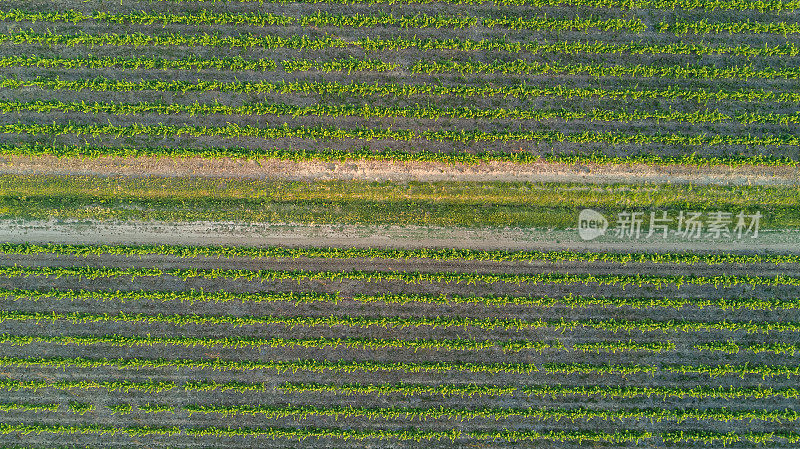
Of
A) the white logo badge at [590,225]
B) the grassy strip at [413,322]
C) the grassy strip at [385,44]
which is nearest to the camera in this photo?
the grassy strip at [385,44]

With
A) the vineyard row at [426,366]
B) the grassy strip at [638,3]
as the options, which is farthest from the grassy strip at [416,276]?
the grassy strip at [638,3]

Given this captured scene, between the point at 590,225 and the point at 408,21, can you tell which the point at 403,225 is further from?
the point at 408,21

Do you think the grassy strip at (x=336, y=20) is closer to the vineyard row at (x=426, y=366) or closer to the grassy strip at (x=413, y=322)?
the grassy strip at (x=413, y=322)

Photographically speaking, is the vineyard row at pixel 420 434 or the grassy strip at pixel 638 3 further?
the vineyard row at pixel 420 434

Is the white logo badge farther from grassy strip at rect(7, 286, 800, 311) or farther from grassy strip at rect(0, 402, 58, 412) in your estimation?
grassy strip at rect(0, 402, 58, 412)

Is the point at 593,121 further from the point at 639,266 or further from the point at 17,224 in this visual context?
the point at 17,224

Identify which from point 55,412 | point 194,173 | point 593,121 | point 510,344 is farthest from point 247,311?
point 593,121
